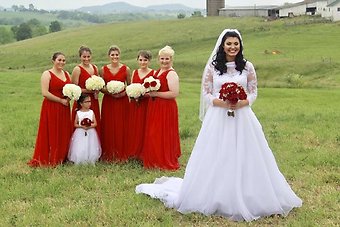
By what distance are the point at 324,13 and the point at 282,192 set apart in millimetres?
96769

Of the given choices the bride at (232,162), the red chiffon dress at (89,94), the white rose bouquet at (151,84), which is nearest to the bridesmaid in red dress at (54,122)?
the red chiffon dress at (89,94)

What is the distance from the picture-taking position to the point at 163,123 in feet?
36.6

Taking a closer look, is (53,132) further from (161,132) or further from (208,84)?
(208,84)

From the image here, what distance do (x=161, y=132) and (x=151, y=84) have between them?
1.05 metres

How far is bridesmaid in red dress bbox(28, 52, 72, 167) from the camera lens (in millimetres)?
11180

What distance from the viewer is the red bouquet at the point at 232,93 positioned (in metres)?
8.21

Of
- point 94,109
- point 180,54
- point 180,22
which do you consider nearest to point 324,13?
point 180,22

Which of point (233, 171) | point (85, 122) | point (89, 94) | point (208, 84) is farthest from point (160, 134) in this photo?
point (233, 171)

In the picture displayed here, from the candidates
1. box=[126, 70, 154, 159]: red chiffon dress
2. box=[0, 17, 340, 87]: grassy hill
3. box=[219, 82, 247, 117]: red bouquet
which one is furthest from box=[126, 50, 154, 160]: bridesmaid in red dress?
box=[0, 17, 340, 87]: grassy hill

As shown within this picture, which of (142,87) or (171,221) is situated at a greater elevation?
(142,87)

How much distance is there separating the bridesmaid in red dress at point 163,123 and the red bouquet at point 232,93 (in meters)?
2.86

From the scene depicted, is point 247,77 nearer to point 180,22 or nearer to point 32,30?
point 180,22

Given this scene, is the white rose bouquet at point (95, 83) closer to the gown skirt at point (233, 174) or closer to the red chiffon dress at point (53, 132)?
the red chiffon dress at point (53, 132)

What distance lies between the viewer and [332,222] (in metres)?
8.00
